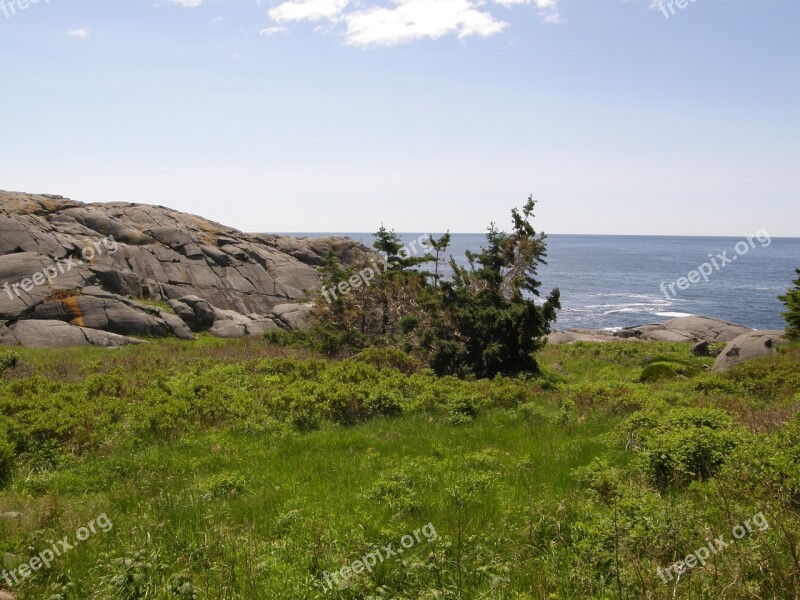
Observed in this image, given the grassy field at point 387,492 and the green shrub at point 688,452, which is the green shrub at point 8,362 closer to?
the grassy field at point 387,492

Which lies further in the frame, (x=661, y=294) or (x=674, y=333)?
(x=661, y=294)

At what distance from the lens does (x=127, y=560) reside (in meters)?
5.28

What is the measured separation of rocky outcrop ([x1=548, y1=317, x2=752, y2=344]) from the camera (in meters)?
48.2

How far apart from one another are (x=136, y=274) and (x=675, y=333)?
51.0 metres

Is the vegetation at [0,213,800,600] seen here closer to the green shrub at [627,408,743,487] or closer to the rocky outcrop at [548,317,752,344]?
the green shrub at [627,408,743,487]

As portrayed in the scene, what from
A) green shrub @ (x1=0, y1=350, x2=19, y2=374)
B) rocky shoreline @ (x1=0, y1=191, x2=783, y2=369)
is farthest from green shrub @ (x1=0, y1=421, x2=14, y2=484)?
rocky shoreline @ (x1=0, y1=191, x2=783, y2=369)

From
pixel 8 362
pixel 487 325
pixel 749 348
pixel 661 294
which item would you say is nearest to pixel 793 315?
pixel 749 348

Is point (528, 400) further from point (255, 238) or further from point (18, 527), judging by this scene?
point (255, 238)

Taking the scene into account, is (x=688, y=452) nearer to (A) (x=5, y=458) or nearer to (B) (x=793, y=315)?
(A) (x=5, y=458)

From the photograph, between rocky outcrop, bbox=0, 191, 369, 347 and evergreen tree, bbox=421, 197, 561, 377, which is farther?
rocky outcrop, bbox=0, 191, 369, 347

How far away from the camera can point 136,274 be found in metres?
47.9

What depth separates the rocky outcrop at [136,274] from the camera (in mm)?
35781

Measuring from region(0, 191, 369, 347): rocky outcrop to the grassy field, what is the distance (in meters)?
24.1

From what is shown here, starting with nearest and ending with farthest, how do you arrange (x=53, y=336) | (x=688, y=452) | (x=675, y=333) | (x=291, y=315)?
1. (x=688, y=452)
2. (x=53, y=336)
3. (x=291, y=315)
4. (x=675, y=333)
